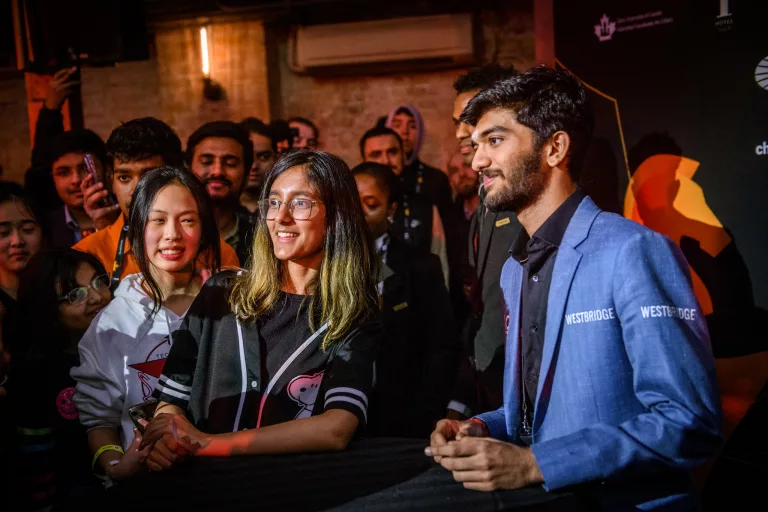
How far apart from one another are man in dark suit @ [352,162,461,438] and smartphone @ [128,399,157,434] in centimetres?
157

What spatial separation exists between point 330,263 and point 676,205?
1990mm

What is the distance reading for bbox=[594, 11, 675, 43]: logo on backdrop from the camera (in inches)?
129

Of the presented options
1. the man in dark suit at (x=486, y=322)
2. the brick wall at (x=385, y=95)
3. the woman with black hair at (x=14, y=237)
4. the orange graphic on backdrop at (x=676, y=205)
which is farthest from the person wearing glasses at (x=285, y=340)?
the brick wall at (x=385, y=95)

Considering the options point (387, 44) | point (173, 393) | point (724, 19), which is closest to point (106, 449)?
point (173, 393)

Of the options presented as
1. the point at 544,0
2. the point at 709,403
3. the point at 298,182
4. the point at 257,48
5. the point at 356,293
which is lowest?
the point at 709,403

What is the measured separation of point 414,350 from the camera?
3.73 metres

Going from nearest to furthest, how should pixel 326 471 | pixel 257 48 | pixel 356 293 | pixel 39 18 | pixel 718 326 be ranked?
pixel 326 471 < pixel 356 293 < pixel 718 326 < pixel 39 18 < pixel 257 48

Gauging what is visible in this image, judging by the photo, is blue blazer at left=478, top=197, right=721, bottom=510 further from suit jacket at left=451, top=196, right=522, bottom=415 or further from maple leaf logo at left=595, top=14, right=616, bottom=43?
maple leaf logo at left=595, top=14, right=616, bottom=43

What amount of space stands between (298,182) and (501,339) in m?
1.46

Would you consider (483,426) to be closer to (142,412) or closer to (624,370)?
(624,370)

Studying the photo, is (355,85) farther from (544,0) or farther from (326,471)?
(326,471)

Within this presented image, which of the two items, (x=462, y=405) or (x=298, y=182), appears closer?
(x=298, y=182)

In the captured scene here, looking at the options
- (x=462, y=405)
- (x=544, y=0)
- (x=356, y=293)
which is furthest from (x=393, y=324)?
(x=544, y=0)

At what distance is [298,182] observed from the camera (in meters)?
2.15
